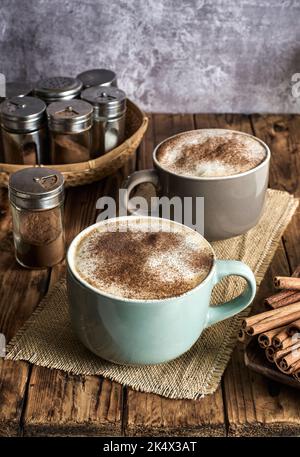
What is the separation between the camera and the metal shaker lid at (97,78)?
4.66 feet

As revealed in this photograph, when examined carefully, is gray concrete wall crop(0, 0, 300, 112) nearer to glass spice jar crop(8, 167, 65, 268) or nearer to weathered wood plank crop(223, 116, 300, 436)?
glass spice jar crop(8, 167, 65, 268)

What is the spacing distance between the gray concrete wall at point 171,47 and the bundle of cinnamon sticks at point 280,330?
802 mm

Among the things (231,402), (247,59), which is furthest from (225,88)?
(231,402)

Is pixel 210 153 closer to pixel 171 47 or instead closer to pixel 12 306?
pixel 12 306

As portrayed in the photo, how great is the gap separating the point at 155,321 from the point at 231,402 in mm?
137

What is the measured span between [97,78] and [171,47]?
0.74ft

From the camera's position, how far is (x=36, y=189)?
1.02 meters

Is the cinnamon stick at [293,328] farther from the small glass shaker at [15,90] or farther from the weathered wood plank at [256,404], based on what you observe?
the small glass shaker at [15,90]

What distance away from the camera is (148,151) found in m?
1.44

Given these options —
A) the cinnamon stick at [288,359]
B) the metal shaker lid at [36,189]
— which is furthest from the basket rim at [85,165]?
the cinnamon stick at [288,359]

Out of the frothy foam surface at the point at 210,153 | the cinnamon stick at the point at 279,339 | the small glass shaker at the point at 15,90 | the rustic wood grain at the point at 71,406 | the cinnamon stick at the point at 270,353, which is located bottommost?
the rustic wood grain at the point at 71,406

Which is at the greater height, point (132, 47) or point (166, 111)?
point (132, 47)

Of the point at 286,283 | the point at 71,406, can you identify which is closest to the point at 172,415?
the point at 71,406

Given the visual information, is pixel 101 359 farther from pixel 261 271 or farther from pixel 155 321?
pixel 261 271
